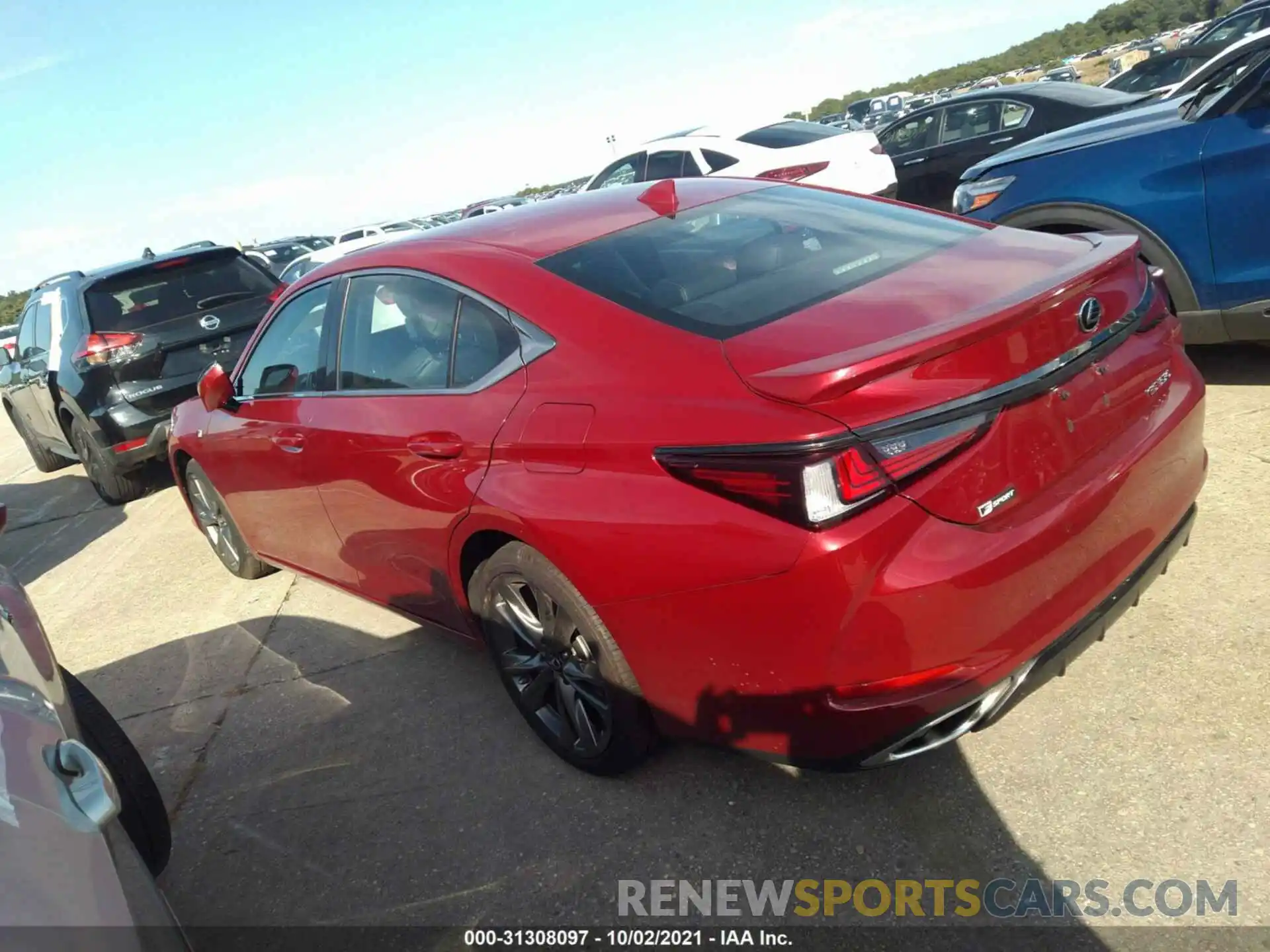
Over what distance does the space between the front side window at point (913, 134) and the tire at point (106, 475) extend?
28.7 ft

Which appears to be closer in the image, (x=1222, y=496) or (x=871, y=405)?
(x=871, y=405)

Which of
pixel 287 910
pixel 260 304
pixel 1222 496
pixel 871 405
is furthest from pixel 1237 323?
pixel 260 304

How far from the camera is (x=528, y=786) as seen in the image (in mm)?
2967

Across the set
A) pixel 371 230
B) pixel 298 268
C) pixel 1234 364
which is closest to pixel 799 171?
pixel 1234 364

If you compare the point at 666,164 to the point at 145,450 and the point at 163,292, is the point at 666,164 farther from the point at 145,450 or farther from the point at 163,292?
the point at 145,450

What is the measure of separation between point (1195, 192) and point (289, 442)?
4.27 metres

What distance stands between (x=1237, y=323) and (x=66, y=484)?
9431mm

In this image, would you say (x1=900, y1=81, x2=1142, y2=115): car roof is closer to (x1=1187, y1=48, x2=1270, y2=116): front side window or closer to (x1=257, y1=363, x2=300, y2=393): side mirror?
(x1=1187, y1=48, x2=1270, y2=116): front side window

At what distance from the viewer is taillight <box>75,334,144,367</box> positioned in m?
6.90

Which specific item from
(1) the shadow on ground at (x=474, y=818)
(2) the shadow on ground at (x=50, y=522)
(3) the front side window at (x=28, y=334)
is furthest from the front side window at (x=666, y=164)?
(1) the shadow on ground at (x=474, y=818)

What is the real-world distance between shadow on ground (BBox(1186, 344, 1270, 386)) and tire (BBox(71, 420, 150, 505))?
717 centimetres

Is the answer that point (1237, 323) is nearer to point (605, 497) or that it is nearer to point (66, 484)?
point (605, 497)

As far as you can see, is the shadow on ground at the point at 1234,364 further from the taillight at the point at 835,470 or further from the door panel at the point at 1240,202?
the taillight at the point at 835,470

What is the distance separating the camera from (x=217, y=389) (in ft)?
14.2
